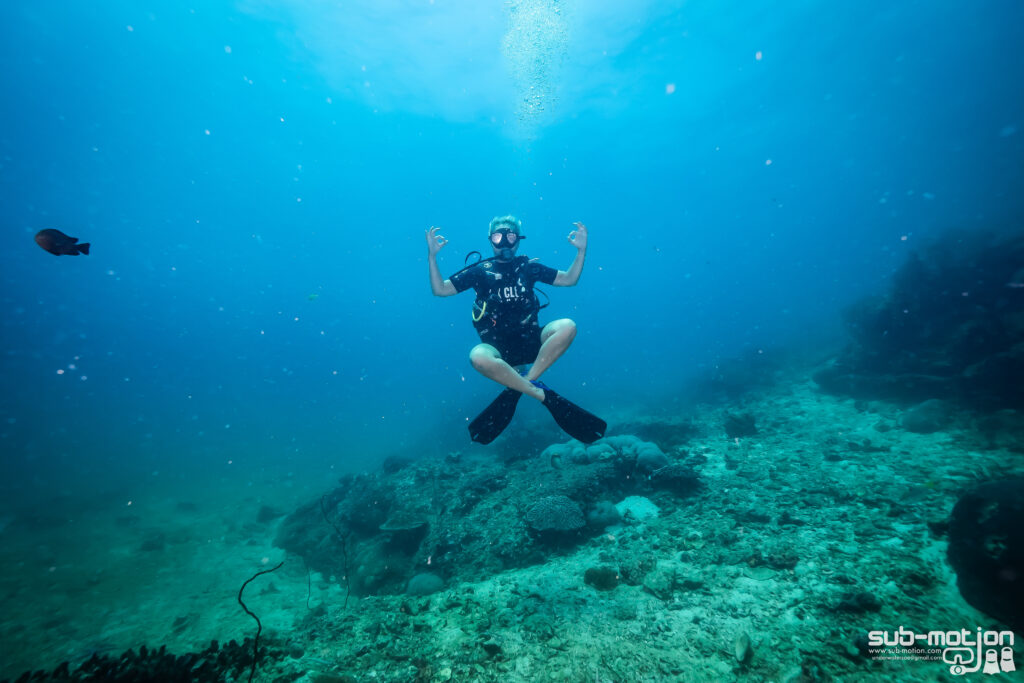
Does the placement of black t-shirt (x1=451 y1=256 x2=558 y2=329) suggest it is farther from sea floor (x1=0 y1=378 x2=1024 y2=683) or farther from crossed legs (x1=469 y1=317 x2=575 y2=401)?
sea floor (x1=0 y1=378 x2=1024 y2=683)

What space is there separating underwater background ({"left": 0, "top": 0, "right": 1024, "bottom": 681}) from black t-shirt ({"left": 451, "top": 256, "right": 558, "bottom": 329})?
4036mm

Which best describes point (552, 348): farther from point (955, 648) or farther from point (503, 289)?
point (955, 648)

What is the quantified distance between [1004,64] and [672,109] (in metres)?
44.7

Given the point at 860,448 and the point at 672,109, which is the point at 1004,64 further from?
the point at 860,448

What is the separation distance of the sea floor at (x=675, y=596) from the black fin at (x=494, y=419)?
2381 mm

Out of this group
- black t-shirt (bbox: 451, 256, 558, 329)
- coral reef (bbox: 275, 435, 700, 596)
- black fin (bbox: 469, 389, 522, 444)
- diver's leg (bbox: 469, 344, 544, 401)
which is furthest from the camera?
coral reef (bbox: 275, 435, 700, 596)

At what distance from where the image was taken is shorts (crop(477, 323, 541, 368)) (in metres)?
5.48

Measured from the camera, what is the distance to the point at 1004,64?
40812 mm

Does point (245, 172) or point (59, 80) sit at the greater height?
point (245, 172)

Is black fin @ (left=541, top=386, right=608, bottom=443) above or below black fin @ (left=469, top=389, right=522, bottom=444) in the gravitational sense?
above

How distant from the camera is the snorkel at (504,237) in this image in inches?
221

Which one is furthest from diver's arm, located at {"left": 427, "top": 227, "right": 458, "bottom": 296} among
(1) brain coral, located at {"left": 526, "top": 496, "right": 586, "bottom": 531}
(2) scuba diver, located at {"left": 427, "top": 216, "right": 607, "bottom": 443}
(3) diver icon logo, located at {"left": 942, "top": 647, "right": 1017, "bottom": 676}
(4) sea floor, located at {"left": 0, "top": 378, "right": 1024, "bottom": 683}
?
(3) diver icon logo, located at {"left": 942, "top": 647, "right": 1017, "bottom": 676}

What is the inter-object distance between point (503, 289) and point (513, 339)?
81 cm

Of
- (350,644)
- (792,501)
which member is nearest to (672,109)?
(792,501)
